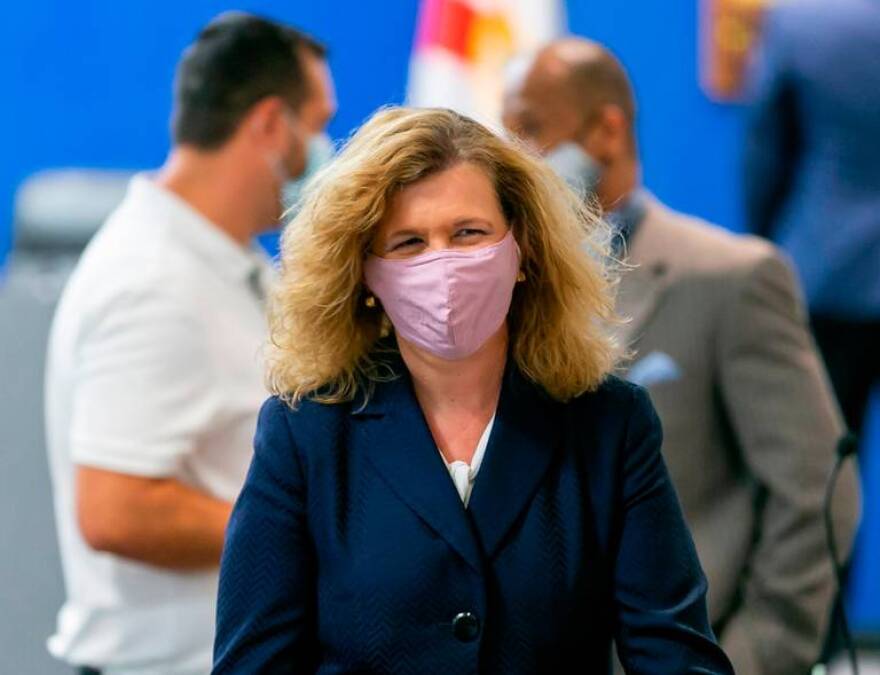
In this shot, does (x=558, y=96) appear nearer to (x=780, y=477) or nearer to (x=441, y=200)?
(x=780, y=477)

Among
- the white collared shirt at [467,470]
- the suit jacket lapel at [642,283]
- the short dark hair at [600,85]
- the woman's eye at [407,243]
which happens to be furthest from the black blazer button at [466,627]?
the short dark hair at [600,85]

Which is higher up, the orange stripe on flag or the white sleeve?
the white sleeve

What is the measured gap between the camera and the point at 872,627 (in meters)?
5.23

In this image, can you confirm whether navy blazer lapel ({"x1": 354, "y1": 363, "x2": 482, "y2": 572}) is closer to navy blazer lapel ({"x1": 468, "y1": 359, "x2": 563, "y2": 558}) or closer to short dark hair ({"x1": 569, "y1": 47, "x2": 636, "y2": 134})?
navy blazer lapel ({"x1": 468, "y1": 359, "x2": 563, "y2": 558})

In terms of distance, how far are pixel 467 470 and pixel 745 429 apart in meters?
0.79

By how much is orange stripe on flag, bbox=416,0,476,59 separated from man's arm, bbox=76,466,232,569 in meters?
2.88

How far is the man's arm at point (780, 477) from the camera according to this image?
8.17 ft

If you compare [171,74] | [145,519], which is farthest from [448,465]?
[171,74]

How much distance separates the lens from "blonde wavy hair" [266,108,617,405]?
A: 1.80 m

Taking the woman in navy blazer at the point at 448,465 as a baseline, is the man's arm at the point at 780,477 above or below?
below

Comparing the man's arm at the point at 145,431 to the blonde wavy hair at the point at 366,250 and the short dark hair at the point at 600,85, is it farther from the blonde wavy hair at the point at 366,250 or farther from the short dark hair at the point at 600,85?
the short dark hair at the point at 600,85

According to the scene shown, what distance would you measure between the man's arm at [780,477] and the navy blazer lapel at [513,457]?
2.41 feet

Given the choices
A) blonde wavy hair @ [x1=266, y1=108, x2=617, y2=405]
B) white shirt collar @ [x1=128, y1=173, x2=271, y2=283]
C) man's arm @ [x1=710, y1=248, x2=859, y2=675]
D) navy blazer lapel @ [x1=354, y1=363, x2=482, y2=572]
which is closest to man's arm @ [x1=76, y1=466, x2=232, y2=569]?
white shirt collar @ [x1=128, y1=173, x2=271, y2=283]

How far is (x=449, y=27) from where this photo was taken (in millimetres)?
5082
